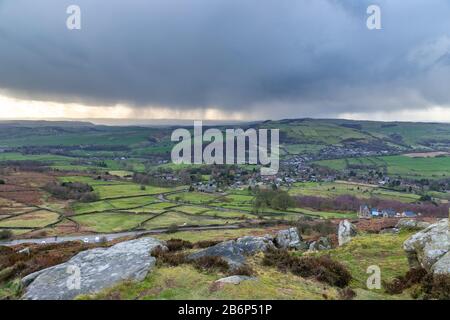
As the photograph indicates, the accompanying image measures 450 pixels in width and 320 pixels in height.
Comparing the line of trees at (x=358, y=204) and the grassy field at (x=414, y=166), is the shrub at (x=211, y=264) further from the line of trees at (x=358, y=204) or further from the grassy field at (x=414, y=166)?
the grassy field at (x=414, y=166)

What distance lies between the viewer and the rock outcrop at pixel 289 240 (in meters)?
24.4

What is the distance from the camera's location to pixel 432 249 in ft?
49.6

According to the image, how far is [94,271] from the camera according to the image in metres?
14.5

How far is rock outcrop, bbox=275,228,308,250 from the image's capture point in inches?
959

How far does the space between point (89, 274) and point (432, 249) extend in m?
15.0

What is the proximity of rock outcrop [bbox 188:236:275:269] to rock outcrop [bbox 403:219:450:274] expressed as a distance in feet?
23.6

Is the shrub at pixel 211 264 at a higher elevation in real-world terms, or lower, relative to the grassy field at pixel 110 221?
higher

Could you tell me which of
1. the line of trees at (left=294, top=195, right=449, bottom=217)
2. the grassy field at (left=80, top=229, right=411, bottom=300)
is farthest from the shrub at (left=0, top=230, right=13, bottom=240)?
the line of trees at (left=294, top=195, right=449, bottom=217)

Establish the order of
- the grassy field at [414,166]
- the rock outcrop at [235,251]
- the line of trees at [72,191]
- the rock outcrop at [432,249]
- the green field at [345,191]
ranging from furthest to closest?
the grassy field at [414,166], the green field at [345,191], the line of trees at [72,191], the rock outcrop at [235,251], the rock outcrop at [432,249]

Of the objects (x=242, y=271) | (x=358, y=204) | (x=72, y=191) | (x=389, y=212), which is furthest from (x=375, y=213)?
(x=72, y=191)

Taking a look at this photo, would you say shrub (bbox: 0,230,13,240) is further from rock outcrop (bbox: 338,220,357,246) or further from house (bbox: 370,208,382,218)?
house (bbox: 370,208,382,218)

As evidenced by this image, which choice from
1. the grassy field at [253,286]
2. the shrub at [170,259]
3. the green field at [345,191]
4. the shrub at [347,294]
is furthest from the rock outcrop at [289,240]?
the green field at [345,191]

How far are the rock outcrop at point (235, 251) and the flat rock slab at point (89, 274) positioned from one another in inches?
112
